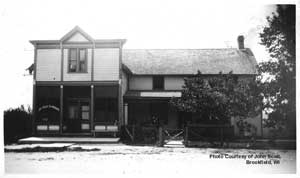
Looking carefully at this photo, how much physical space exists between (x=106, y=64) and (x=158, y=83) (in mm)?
5497

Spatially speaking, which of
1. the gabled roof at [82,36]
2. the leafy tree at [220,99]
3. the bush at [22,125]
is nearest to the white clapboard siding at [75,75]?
the gabled roof at [82,36]

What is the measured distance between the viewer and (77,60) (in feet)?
61.8

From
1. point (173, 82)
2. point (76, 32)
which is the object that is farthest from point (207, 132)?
point (76, 32)

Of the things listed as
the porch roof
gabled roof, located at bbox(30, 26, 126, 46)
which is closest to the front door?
the porch roof

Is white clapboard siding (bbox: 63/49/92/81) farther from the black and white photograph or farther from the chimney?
the chimney

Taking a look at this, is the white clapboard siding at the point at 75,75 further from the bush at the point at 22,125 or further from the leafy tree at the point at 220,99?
the leafy tree at the point at 220,99

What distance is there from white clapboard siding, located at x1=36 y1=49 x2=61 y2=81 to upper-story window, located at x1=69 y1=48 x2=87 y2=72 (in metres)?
0.65

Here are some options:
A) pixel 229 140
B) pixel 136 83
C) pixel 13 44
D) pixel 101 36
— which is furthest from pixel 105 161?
pixel 136 83

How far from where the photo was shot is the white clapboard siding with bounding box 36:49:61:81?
736 inches

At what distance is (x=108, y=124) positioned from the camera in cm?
1853

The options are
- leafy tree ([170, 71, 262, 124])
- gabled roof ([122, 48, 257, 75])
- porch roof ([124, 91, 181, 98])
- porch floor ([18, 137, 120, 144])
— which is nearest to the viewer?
leafy tree ([170, 71, 262, 124])

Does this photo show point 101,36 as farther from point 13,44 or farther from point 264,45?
point 264,45

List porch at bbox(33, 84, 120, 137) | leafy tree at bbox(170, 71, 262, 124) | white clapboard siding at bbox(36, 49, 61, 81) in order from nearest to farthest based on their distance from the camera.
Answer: leafy tree at bbox(170, 71, 262, 124) < porch at bbox(33, 84, 120, 137) < white clapboard siding at bbox(36, 49, 61, 81)

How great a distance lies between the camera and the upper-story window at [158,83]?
75.9ft
